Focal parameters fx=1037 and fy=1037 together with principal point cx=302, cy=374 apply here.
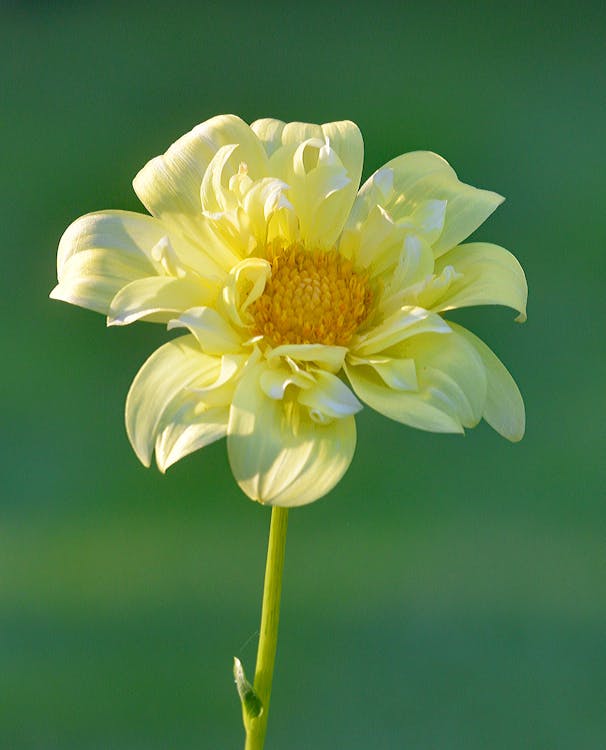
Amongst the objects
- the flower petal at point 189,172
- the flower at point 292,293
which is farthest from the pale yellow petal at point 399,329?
the flower petal at point 189,172

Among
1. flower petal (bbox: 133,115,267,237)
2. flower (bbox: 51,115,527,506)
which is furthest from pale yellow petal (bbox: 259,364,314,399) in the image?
flower petal (bbox: 133,115,267,237)

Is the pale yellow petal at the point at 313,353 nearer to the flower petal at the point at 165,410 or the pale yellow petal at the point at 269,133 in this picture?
the flower petal at the point at 165,410

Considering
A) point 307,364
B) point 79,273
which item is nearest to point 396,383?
point 307,364

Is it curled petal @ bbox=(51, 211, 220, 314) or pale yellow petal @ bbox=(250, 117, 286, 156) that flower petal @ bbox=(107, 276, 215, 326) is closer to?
curled petal @ bbox=(51, 211, 220, 314)

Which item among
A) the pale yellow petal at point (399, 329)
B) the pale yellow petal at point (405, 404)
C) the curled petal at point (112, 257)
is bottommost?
the pale yellow petal at point (405, 404)

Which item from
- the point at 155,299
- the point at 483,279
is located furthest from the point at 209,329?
the point at 483,279

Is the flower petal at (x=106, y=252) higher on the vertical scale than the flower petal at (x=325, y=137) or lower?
lower
